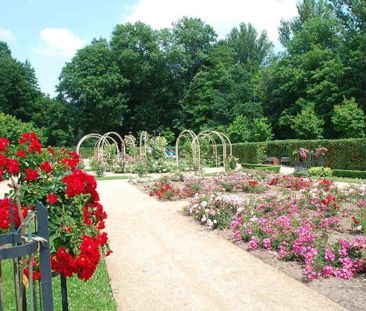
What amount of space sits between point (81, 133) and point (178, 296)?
4061 centimetres

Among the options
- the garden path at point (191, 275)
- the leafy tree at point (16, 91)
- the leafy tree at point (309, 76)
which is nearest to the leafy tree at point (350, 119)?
the leafy tree at point (309, 76)

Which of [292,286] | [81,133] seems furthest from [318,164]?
[81,133]

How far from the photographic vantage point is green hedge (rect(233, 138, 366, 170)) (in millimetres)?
19672

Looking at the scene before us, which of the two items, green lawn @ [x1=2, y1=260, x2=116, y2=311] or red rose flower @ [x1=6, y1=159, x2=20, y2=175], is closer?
red rose flower @ [x1=6, y1=159, x2=20, y2=175]

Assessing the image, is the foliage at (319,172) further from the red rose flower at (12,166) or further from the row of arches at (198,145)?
the red rose flower at (12,166)

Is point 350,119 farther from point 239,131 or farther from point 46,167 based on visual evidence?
point 46,167

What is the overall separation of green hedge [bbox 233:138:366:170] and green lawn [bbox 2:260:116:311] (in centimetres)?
1699

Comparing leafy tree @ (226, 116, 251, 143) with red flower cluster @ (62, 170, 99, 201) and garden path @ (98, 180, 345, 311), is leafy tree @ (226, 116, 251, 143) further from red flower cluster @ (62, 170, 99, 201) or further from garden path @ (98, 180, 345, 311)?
red flower cluster @ (62, 170, 99, 201)

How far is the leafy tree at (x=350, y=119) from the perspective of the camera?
2794 cm

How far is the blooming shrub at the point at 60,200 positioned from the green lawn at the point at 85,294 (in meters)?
1.08

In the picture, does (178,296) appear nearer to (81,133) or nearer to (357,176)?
(357,176)

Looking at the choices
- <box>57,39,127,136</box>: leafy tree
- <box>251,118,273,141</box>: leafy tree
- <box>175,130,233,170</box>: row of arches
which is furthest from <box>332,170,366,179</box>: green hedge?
<box>57,39,127,136</box>: leafy tree

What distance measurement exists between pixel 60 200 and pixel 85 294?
1.70 meters

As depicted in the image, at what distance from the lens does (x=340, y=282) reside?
475cm
